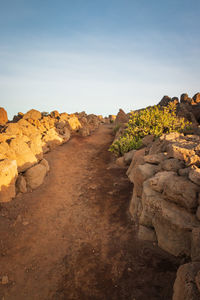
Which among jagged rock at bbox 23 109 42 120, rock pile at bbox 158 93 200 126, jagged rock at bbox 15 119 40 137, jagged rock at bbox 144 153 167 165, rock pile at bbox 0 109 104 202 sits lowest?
rock pile at bbox 0 109 104 202

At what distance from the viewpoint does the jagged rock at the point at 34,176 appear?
8.72 m

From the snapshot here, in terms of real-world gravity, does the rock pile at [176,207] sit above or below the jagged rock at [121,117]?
below

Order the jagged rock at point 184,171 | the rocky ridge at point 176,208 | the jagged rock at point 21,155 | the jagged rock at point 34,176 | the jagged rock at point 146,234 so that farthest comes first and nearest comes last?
1. the jagged rock at point 21,155
2. the jagged rock at point 34,176
3. the jagged rock at point 146,234
4. the jagged rock at point 184,171
5. the rocky ridge at point 176,208

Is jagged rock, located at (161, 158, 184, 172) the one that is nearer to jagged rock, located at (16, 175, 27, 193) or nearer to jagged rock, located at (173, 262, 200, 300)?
jagged rock, located at (173, 262, 200, 300)

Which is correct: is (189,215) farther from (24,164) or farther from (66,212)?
(24,164)

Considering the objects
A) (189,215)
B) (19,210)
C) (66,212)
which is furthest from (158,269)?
(19,210)

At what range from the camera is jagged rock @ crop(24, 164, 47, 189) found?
343 inches

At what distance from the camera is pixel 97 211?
7184 millimetres

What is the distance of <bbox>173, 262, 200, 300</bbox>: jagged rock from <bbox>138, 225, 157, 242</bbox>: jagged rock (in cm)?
205

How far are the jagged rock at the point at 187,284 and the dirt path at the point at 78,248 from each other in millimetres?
963

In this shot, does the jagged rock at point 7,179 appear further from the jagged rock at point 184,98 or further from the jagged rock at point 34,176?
the jagged rock at point 184,98

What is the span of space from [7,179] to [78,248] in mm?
4249

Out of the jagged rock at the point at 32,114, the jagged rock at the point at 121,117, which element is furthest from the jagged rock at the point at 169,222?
the jagged rock at the point at 121,117

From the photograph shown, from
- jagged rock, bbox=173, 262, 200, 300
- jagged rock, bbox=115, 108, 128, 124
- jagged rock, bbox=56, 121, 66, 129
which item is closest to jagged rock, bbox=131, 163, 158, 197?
jagged rock, bbox=173, 262, 200, 300
